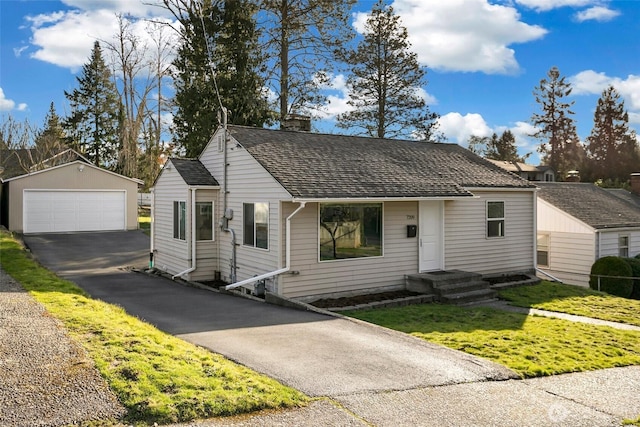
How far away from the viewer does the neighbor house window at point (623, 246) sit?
69.9 ft

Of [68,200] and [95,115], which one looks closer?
[68,200]

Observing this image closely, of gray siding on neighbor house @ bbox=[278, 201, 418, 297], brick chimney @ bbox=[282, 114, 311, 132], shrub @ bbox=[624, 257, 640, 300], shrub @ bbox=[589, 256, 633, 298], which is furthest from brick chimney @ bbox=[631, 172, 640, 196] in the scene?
brick chimney @ bbox=[282, 114, 311, 132]

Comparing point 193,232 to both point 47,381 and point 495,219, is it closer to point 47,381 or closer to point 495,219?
point 495,219

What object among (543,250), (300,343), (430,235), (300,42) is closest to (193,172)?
(430,235)

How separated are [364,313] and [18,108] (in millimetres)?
37049

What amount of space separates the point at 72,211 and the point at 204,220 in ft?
52.5

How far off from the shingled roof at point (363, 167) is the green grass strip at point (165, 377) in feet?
16.8

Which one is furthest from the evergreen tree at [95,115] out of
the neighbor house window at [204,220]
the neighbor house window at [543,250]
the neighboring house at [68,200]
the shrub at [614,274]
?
the shrub at [614,274]

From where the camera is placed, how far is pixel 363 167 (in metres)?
14.1

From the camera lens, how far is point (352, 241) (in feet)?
41.8

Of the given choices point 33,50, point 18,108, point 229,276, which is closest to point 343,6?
point 33,50

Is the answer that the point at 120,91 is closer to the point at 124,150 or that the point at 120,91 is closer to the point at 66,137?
the point at 124,150

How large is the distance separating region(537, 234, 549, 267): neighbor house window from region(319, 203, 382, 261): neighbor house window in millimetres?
11494

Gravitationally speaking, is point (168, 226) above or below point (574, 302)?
above
